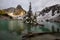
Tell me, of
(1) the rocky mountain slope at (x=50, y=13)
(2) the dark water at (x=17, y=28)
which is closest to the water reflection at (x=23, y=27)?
(2) the dark water at (x=17, y=28)

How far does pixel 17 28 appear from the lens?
400 centimetres

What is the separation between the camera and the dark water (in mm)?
3895

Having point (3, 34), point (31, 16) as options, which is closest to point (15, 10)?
point (31, 16)

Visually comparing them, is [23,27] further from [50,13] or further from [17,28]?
[50,13]

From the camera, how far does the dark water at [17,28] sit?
153 inches

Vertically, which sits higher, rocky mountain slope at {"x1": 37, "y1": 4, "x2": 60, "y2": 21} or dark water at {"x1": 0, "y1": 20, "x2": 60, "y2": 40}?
rocky mountain slope at {"x1": 37, "y1": 4, "x2": 60, "y2": 21}

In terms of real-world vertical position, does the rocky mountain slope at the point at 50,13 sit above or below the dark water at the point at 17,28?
above

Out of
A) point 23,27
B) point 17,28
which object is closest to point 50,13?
point 23,27

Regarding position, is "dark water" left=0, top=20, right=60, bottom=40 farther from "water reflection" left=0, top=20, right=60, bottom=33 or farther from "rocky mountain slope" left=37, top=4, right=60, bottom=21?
"rocky mountain slope" left=37, top=4, right=60, bottom=21

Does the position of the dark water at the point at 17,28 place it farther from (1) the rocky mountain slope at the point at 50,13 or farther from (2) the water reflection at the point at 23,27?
(1) the rocky mountain slope at the point at 50,13

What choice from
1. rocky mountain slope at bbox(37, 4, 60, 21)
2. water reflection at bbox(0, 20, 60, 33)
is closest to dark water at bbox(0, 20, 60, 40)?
water reflection at bbox(0, 20, 60, 33)

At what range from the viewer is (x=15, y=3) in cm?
415

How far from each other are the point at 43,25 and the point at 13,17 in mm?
826

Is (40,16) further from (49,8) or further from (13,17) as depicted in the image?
(13,17)
